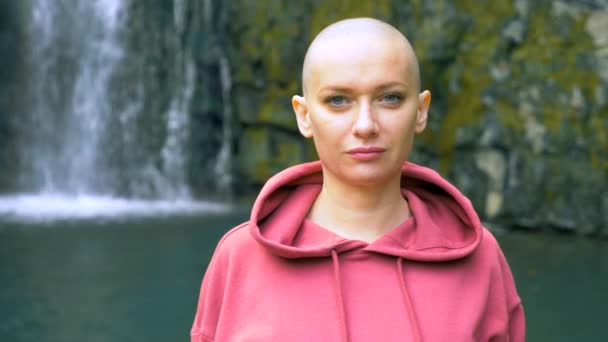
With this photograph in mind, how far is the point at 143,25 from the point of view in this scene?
29.7ft

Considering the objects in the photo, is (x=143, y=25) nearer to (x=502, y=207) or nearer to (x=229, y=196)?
(x=229, y=196)

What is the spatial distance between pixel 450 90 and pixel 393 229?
6.19 metres

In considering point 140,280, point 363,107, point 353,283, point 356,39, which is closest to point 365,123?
point 363,107

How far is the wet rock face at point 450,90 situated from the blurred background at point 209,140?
0.02 m

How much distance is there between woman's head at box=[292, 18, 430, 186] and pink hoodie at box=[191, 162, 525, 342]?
14 centimetres

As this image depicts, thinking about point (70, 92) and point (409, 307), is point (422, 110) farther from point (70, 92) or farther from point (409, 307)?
point (70, 92)

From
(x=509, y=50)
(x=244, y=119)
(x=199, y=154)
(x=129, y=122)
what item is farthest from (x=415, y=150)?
(x=129, y=122)

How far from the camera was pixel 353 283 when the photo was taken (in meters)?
1.36

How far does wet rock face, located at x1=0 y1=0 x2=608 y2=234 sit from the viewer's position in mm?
6730

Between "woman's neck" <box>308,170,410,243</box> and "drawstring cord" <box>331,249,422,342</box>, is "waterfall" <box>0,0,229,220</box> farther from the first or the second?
"drawstring cord" <box>331,249,422,342</box>

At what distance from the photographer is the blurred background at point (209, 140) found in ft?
16.6

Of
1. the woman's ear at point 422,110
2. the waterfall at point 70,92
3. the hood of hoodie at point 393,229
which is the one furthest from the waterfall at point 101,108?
the woman's ear at point 422,110

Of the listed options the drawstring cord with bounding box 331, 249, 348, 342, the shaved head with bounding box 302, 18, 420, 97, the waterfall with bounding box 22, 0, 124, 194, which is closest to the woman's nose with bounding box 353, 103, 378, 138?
the shaved head with bounding box 302, 18, 420, 97

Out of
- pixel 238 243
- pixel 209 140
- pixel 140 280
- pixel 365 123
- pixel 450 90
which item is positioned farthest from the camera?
pixel 209 140
